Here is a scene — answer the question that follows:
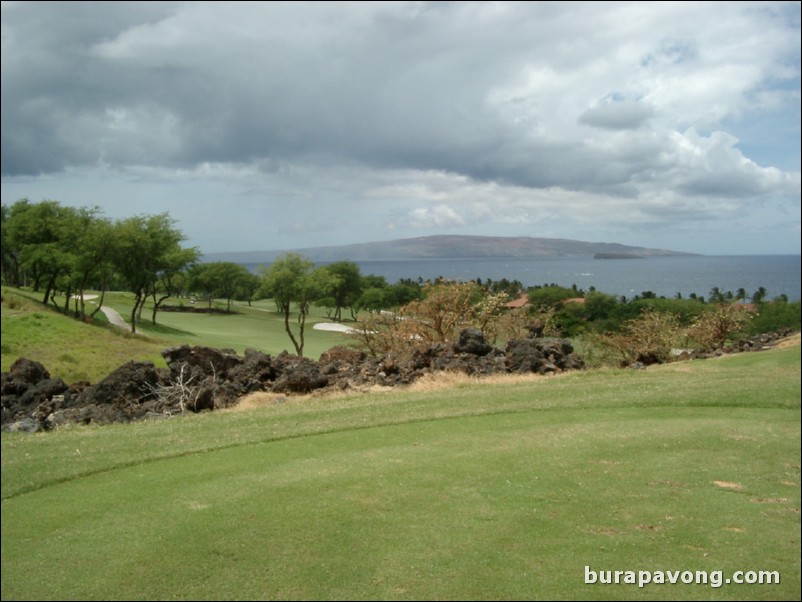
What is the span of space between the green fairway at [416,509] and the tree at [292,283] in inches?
1362

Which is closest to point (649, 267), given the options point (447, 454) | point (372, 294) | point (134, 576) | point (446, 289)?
point (372, 294)

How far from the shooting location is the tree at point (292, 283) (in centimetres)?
4634

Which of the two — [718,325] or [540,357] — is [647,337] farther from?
[540,357]

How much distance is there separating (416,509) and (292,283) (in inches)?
1617

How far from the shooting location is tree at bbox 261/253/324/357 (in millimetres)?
46344

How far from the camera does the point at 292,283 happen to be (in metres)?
46.3

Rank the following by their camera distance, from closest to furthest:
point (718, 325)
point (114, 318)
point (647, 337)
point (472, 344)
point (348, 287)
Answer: point (472, 344)
point (647, 337)
point (718, 325)
point (114, 318)
point (348, 287)

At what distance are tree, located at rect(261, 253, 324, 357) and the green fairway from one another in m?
34.6

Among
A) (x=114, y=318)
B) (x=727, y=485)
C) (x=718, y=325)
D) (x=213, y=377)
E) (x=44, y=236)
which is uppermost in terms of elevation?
(x=44, y=236)

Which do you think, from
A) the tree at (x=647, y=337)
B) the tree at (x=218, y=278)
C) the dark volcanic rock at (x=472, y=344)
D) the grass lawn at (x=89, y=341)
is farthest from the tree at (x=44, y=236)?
the tree at (x=647, y=337)

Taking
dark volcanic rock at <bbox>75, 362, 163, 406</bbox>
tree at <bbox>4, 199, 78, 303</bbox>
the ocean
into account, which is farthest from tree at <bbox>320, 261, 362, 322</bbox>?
dark volcanic rock at <bbox>75, 362, 163, 406</bbox>

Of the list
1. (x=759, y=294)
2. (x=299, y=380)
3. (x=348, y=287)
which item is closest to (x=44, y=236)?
(x=348, y=287)

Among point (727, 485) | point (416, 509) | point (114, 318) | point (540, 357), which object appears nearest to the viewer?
point (416, 509)

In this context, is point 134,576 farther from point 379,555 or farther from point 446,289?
point 446,289
